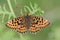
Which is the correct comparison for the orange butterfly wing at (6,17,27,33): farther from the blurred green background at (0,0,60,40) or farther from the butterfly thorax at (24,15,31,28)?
the blurred green background at (0,0,60,40)

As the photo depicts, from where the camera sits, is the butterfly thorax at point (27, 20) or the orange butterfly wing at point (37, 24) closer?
the orange butterfly wing at point (37, 24)

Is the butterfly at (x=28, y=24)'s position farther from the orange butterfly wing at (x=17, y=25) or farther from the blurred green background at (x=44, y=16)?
the blurred green background at (x=44, y=16)

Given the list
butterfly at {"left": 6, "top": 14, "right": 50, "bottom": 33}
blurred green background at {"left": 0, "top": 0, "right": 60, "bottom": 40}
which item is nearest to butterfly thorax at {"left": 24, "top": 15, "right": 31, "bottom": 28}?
butterfly at {"left": 6, "top": 14, "right": 50, "bottom": 33}

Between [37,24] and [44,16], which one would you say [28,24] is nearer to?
[37,24]

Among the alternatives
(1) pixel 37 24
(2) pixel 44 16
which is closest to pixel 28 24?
(1) pixel 37 24

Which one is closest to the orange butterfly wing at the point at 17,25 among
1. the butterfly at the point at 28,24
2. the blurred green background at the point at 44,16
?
the butterfly at the point at 28,24

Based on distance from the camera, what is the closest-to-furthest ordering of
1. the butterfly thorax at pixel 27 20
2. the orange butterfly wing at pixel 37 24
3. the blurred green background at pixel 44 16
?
the orange butterfly wing at pixel 37 24, the butterfly thorax at pixel 27 20, the blurred green background at pixel 44 16

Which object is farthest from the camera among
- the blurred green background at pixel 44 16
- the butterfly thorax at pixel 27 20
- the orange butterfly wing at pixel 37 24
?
the blurred green background at pixel 44 16
